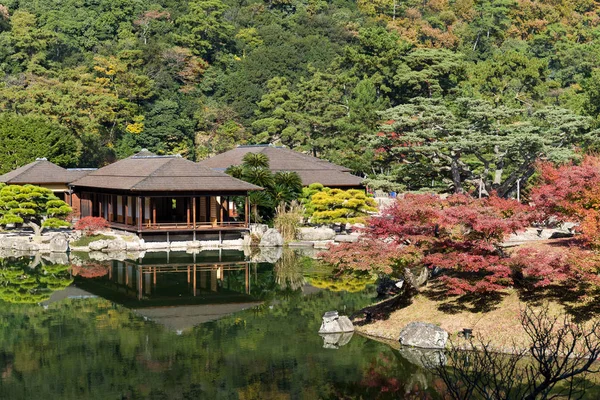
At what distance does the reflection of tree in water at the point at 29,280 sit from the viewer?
914 inches

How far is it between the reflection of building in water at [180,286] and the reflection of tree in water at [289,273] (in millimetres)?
817

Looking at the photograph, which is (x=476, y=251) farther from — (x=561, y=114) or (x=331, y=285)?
(x=561, y=114)

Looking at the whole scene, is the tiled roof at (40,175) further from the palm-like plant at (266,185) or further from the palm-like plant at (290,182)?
the palm-like plant at (290,182)

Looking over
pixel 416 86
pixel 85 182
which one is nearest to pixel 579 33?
pixel 416 86

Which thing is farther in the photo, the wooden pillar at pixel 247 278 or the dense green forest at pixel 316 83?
the dense green forest at pixel 316 83

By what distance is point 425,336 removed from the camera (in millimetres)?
17016

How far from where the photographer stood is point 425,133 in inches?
1324

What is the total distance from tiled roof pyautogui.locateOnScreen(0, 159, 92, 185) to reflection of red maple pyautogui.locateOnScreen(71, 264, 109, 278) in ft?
41.9

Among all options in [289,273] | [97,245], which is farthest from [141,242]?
[289,273]

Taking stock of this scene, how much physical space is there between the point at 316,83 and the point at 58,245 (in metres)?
30.3

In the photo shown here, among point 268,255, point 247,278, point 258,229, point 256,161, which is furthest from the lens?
point 256,161

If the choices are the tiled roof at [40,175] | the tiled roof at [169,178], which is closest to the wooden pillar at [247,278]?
the tiled roof at [169,178]

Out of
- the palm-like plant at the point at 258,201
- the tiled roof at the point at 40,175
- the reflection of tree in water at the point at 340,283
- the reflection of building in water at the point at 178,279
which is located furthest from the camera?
the tiled roof at the point at 40,175

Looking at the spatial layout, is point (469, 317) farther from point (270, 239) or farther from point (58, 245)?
point (58, 245)
